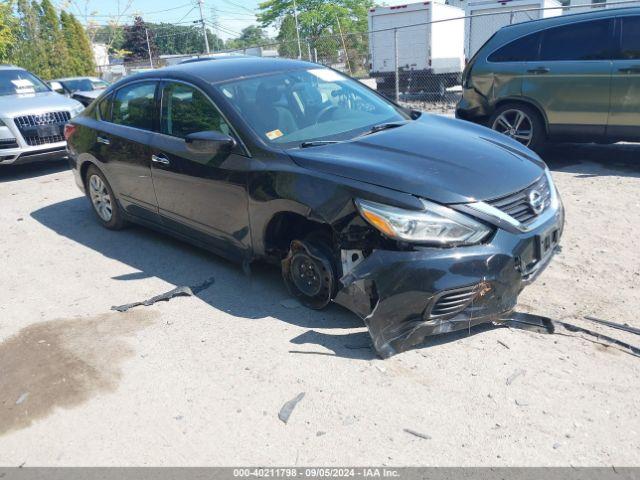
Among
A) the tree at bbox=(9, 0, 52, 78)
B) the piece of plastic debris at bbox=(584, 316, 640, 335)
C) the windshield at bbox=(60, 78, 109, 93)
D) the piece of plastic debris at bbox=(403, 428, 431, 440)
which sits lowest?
the piece of plastic debris at bbox=(403, 428, 431, 440)

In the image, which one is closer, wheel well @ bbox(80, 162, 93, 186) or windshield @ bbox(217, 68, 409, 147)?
windshield @ bbox(217, 68, 409, 147)

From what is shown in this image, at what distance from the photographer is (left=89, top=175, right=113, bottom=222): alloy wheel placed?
6191 millimetres

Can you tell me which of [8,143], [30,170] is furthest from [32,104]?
[30,170]

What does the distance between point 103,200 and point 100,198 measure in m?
0.07

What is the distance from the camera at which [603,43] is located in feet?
23.8

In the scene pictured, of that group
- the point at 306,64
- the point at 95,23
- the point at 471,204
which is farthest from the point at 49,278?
the point at 95,23

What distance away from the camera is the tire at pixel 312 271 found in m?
3.83

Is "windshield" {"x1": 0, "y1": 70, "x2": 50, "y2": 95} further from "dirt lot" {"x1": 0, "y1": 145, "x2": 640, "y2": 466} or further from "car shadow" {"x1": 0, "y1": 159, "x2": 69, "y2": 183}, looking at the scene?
"dirt lot" {"x1": 0, "y1": 145, "x2": 640, "y2": 466}

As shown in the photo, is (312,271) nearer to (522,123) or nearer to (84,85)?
(522,123)

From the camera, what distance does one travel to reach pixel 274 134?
4.21 metres

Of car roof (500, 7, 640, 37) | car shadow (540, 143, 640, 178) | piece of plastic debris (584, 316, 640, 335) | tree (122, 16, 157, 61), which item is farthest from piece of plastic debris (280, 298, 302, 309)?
tree (122, 16, 157, 61)

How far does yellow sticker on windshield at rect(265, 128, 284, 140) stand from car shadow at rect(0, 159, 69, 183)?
7228 mm

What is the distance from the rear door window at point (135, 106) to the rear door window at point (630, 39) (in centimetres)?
568

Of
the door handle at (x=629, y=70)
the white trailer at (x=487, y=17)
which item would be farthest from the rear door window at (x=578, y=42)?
the white trailer at (x=487, y=17)
